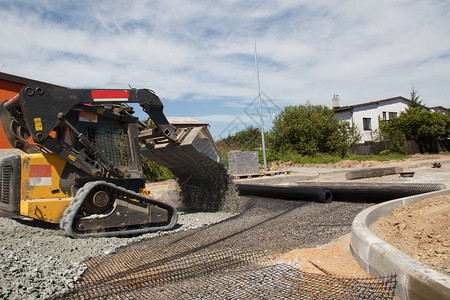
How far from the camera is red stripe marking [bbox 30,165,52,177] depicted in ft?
17.4

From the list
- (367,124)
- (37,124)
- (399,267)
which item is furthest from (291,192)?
(367,124)

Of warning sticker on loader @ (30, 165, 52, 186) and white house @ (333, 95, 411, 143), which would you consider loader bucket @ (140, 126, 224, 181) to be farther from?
white house @ (333, 95, 411, 143)

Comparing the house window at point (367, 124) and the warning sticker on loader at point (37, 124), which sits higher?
the house window at point (367, 124)

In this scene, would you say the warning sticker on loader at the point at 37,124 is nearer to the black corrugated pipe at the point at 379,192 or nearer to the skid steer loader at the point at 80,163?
the skid steer loader at the point at 80,163

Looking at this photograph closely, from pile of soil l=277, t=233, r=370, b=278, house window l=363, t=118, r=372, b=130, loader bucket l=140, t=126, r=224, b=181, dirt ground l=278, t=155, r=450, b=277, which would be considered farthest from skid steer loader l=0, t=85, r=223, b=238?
house window l=363, t=118, r=372, b=130

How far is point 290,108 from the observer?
31.6m

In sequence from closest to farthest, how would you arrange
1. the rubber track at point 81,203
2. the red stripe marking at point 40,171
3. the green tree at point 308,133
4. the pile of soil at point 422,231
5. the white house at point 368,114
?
1. the pile of soil at point 422,231
2. the rubber track at point 81,203
3. the red stripe marking at point 40,171
4. the green tree at point 308,133
5. the white house at point 368,114

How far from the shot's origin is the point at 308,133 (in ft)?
98.9

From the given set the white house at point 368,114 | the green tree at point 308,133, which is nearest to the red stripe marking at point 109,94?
the green tree at point 308,133

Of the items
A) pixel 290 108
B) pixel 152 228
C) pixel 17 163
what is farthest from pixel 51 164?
pixel 290 108

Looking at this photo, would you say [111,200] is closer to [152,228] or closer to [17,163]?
[152,228]

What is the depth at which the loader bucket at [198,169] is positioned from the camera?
22.9 ft

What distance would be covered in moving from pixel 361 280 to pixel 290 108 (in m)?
29.2

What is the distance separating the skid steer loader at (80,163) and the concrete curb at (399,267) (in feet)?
11.3
